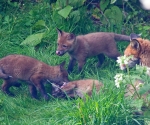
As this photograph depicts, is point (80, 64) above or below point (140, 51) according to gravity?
below

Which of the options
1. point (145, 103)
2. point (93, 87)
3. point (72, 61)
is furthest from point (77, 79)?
point (145, 103)

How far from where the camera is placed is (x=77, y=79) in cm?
895

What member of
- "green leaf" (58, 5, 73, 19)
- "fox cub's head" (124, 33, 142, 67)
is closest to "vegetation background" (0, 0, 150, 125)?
"green leaf" (58, 5, 73, 19)

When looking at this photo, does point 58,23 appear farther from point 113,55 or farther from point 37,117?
point 37,117

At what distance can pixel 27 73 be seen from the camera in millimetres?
8555

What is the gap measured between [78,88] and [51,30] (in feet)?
7.61

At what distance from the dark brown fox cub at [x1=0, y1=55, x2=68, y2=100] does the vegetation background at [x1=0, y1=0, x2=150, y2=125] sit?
20 cm

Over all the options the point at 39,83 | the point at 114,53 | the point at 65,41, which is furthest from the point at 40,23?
the point at 39,83

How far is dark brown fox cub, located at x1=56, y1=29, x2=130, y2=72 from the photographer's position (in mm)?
9227

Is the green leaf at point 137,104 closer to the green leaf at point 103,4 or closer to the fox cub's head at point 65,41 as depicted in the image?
the fox cub's head at point 65,41

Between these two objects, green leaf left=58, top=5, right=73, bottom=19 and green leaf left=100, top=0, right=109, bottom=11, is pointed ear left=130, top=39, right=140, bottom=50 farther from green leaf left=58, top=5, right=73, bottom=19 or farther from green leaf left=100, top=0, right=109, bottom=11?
green leaf left=100, top=0, right=109, bottom=11

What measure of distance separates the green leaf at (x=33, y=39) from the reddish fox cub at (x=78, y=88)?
1773mm

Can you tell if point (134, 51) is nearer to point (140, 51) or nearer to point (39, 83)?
point (140, 51)

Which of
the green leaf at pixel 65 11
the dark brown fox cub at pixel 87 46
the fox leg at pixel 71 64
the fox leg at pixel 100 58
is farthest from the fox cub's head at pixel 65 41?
the fox leg at pixel 100 58
